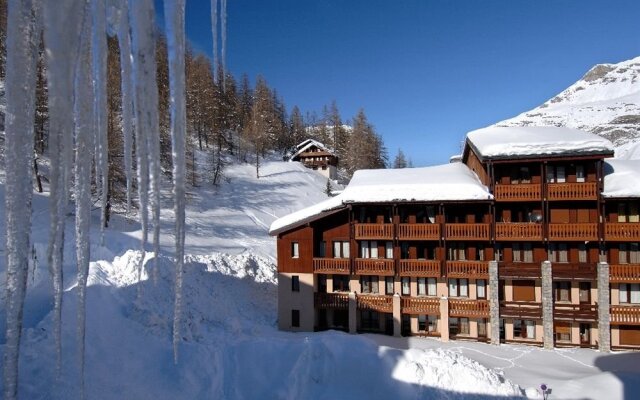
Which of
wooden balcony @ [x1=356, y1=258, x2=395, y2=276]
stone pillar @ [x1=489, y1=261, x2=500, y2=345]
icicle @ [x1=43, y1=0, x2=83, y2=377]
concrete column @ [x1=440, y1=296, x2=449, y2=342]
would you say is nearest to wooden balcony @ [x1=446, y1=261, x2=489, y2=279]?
stone pillar @ [x1=489, y1=261, x2=500, y2=345]

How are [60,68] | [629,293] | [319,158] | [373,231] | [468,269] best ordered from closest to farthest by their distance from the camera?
[60,68] → [629,293] → [468,269] → [373,231] → [319,158]

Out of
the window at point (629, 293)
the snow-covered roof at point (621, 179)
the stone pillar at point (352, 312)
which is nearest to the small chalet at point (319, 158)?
the stone pillar at point (352, 312)

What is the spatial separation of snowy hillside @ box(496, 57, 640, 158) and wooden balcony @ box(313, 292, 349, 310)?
43.0 m

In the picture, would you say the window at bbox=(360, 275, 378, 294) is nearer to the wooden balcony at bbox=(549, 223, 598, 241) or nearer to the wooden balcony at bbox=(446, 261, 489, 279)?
the wooden balcony at bbox=(446, 261, 489, 279)

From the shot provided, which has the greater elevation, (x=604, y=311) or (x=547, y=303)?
(x=547, y=303)

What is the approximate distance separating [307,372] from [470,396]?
18.1ft

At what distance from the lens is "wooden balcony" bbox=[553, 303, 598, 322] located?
1833 cm

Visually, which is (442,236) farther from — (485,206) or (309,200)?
(309,200)

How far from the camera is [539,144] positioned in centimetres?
1884

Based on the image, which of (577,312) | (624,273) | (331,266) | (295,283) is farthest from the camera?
(295,283)

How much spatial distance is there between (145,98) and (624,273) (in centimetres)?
2217

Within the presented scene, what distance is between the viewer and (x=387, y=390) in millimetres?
12727

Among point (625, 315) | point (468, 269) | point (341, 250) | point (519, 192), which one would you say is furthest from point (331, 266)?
point (625, 315)

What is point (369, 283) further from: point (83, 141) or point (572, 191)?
point (83, 141)
